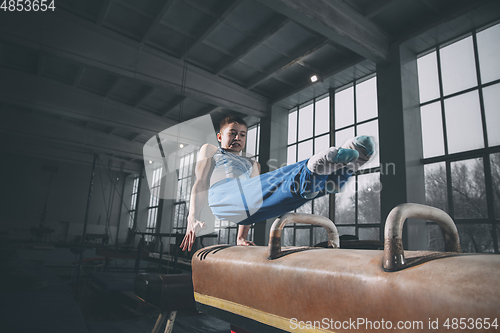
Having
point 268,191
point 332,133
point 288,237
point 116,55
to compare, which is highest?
point 116,55

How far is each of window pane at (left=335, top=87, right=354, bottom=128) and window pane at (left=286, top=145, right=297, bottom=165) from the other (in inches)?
60.6

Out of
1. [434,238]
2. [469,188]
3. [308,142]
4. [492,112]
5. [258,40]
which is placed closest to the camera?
[492,112]

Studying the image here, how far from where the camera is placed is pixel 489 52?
4.79 m

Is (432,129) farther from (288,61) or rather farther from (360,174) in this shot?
(288,61)

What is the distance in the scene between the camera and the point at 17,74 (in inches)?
302

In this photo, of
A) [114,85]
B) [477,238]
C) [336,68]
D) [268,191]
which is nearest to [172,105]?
[114,85]

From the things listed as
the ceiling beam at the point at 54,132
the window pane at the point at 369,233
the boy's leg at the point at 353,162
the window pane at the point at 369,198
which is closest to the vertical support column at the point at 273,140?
the window pane at the point at 369,198

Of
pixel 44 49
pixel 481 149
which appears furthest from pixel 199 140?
pixel 481 149

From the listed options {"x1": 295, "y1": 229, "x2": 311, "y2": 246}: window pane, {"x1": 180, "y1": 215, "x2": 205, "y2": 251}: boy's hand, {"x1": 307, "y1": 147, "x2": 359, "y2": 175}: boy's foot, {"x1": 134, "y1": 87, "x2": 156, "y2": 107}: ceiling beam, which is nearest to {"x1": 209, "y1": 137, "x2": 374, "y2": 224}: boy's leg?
{"x1": 307, "y1": 147, "x2": 359, "y2": 175}: boy's foot

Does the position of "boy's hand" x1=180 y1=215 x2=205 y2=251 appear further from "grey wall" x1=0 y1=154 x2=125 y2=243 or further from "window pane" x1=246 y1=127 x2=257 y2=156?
"grey wall" x1=0 y1=154 x2=125 y2=243

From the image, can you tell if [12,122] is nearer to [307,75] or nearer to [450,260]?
[307,75]

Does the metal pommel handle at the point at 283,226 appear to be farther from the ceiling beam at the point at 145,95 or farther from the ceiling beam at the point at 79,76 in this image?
the ceiling beam at the point at 79,76

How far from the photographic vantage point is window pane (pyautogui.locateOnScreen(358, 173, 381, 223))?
5846 millimetres

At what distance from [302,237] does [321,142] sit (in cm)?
241
